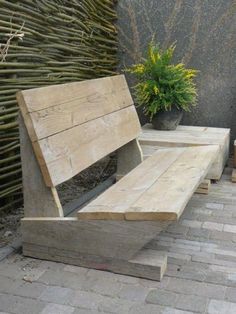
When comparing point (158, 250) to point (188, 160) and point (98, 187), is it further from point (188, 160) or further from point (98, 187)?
point (98, 187)

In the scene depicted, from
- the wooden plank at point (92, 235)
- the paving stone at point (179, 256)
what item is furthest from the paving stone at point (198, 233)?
the wooden plank at point (92, 235)

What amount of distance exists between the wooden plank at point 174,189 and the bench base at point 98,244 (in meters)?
0.07

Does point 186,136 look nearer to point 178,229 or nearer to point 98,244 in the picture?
point 178,229

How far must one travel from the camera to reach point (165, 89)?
3.82 metres

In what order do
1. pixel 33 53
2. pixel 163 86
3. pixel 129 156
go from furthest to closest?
pixel 163 86 < pixel 129 156 < pixel 33 53

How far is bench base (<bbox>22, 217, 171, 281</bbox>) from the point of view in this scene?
2.02 m

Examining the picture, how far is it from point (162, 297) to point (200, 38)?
3.07 m

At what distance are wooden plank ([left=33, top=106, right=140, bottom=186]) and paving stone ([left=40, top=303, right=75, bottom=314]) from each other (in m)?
0.59

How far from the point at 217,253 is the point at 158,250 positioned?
1.09 ft

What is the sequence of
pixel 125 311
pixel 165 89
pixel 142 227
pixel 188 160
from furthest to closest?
pixel 165 89, pixel 188 160, pixel 142 227, pixel 125 311

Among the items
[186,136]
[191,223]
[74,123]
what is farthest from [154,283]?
[186,136]

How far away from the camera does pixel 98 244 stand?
211 cm

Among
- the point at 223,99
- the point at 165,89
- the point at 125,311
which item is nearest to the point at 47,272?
the point at 125,311

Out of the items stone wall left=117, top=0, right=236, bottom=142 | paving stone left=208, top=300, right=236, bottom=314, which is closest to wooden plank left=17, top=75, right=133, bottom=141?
paving stone left=208, top=300, right=236, bottom=314
